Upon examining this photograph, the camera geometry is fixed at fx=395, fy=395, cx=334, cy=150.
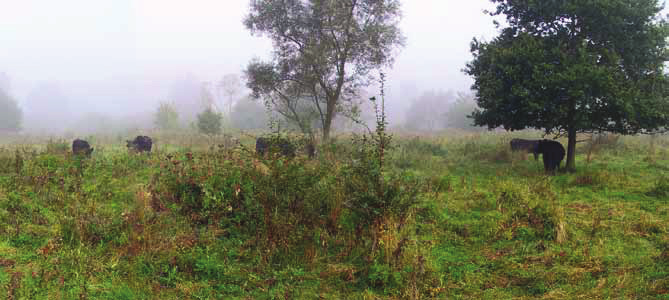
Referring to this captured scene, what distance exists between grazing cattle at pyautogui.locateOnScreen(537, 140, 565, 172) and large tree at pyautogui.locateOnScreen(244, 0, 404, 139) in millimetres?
11087

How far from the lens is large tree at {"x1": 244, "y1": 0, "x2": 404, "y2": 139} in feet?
71.9

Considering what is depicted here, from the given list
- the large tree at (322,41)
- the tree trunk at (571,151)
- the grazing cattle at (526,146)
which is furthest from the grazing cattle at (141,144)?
the tree trunk at (571,151)

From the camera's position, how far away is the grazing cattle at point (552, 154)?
14.4 m

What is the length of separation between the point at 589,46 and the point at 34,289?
1657cm

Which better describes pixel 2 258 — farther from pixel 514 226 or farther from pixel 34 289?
pixel 514 226

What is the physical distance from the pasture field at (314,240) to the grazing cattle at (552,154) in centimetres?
479

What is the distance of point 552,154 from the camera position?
14453 mm

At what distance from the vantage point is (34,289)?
4816mm

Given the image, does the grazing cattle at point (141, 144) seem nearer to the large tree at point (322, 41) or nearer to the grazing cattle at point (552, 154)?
the large tree at point (322, 41)

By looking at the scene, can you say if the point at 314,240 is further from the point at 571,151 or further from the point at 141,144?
the point at 141,144

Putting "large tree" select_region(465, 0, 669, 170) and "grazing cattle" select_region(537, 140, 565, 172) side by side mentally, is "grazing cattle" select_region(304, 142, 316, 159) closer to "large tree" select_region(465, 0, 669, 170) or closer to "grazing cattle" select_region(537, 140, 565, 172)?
"large tree" select_region(465, 0, 669, 170)

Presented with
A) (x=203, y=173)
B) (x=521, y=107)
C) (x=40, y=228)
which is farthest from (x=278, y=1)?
(x=40, y=228)

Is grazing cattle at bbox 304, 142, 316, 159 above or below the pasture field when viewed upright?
above

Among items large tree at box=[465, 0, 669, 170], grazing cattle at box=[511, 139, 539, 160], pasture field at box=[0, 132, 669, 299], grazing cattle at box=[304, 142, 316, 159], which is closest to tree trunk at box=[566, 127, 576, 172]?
large tree at box=[465, 0, 669, 170]
